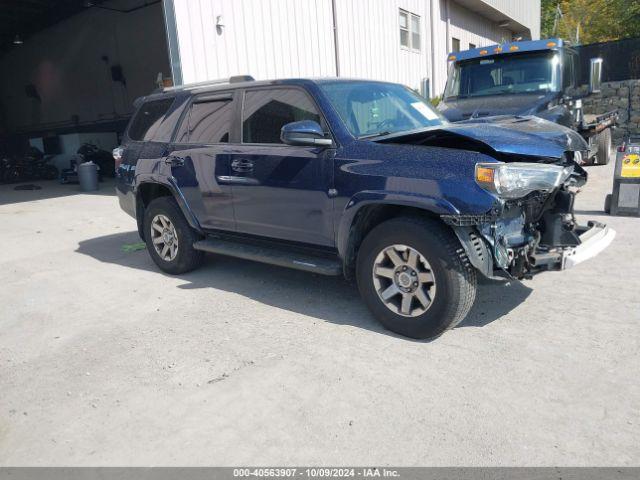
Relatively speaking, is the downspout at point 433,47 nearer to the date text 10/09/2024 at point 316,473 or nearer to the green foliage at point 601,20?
the green foliage at point 601,20

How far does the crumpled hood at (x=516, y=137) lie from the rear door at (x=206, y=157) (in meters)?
1.66

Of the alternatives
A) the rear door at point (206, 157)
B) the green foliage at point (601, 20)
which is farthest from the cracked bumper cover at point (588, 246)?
the green foliage at point (601, 20)

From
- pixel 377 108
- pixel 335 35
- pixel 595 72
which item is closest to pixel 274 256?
pixel 377 108

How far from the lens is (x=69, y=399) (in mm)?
3293

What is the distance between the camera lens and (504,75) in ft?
30.2

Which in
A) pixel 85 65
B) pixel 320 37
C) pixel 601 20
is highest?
pixel 601 20

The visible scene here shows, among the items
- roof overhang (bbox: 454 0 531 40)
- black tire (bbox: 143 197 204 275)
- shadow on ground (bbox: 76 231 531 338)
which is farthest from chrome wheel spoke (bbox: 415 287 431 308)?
roof overhang (bbox: 454 0 531 40)

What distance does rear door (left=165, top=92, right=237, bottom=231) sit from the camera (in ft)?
16.4

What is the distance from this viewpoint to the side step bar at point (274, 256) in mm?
4230

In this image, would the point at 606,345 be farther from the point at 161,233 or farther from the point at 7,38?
the point at 7,38

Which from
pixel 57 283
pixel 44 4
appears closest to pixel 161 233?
pixel 57 283

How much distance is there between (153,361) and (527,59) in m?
8.14

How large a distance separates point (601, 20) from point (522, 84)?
25855mm

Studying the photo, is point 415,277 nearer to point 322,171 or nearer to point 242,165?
point 322,171
